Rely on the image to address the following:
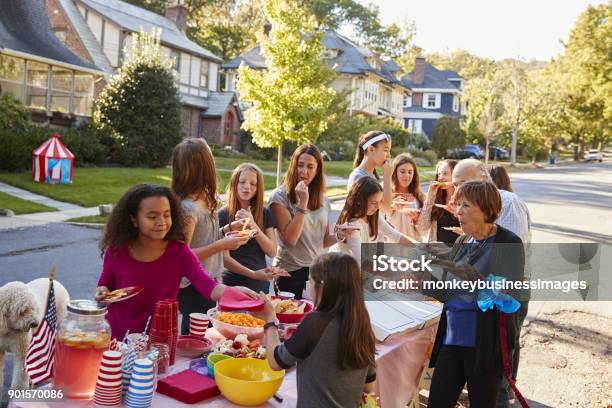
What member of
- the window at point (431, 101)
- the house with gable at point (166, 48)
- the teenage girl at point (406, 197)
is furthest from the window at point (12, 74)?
the window at point (431, 101)

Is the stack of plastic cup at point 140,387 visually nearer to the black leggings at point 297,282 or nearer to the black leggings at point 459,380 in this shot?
the black leggings at point 459,380

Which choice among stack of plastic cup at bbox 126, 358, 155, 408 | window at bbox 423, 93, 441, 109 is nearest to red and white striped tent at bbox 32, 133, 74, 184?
stack of plastic cup at bbox 126, 358, 155, 408

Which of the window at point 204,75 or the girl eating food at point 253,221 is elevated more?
the window at point 204,75

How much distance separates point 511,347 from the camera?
3508 mm

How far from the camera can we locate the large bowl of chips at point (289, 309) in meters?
3.70

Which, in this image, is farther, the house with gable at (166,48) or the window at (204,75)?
the window at (204,75)

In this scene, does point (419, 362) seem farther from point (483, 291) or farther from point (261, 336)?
point (261, 336)

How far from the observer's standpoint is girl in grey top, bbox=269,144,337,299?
4.77m

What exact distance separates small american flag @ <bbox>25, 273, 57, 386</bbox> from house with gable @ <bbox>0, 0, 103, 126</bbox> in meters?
23.7

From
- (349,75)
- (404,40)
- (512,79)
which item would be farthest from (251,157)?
(404,40)

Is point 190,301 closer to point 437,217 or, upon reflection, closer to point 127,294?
point 127,294

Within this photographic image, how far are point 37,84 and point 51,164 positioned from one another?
943 centimetres

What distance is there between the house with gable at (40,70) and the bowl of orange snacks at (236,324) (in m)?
23.2

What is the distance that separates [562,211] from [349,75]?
3330 centimetres
